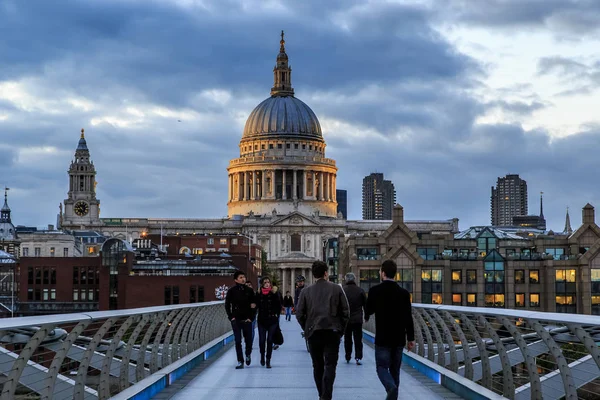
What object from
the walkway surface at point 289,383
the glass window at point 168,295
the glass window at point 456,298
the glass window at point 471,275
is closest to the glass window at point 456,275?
the glass window at point 471,275

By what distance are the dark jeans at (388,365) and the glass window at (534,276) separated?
302ft

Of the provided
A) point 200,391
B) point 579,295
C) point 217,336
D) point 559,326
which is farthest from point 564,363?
point 579,295

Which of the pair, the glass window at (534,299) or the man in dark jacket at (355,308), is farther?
the glass window at (534,299)

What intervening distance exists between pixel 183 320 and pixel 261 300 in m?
1.98

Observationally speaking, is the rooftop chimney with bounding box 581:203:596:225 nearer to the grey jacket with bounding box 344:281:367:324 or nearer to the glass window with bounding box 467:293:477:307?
the glass window with bounding box 467:293:477:307

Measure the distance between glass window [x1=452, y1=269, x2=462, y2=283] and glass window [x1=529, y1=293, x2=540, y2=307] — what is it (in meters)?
6.59

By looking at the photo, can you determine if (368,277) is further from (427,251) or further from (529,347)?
(529,347)

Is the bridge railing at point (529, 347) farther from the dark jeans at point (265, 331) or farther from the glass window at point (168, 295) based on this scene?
the glass window at point (168, 295)

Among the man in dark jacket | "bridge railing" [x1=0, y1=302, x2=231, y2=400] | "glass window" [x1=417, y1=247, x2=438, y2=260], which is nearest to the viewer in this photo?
"bridge railing" [x1=0, y1=302, x2=231, y2=400]

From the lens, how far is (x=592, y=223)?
401 ft

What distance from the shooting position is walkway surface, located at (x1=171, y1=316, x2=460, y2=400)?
20.0 meters

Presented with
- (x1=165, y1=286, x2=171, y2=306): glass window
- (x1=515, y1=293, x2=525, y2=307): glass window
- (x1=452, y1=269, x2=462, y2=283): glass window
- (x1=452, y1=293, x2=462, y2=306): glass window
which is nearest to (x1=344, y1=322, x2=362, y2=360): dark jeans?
(x1=515, y1=293, x2=525, y2=307): glass window

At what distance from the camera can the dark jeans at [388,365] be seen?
17.0 meters

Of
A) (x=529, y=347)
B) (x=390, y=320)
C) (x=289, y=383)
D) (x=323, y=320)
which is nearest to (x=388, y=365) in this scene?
(x=390, y=320)
